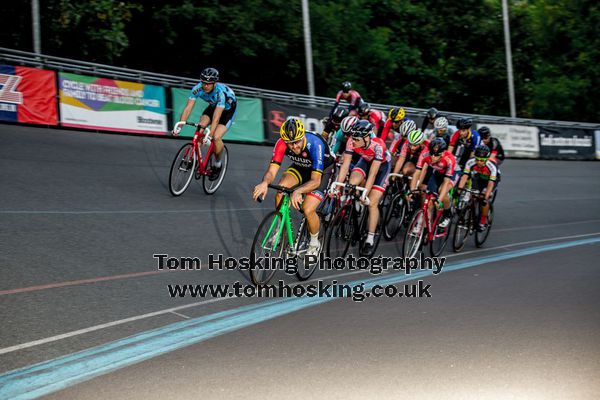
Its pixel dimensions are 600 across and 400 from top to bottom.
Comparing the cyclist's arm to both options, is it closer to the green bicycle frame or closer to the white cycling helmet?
the white cycling helmet

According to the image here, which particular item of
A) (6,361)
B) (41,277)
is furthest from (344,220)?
(6,361)

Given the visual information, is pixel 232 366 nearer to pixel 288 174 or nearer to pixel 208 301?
pixel 208 301

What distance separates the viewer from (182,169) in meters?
11.0

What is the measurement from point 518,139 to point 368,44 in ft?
40.4

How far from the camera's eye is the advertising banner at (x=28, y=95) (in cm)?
1411

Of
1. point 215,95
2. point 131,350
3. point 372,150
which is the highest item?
point 215,95

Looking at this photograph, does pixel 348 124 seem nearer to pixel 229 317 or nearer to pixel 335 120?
pixel 335 120

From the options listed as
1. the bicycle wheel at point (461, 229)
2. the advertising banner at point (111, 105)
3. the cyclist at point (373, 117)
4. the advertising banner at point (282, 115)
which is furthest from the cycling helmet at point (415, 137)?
the advertising banner at point (282, 115)

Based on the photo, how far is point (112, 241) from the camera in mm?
8414

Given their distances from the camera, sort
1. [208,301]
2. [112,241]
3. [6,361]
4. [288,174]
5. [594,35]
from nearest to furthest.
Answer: [6,361]
[208,301]
[288,174]
[112,241]
[594,35]

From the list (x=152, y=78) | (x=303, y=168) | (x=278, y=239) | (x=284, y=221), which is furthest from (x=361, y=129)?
(x=152, y=78)

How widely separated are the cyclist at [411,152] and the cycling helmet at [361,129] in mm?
1737

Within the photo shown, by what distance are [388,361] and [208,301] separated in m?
2.34

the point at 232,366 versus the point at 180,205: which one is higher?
the point at 180,205
